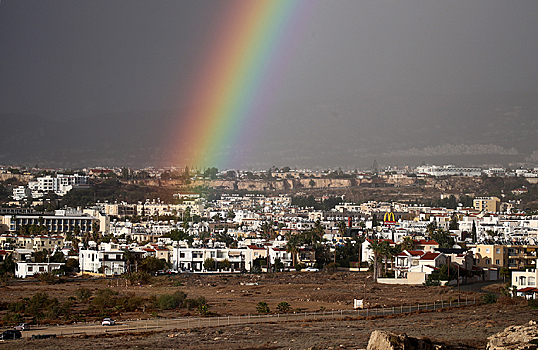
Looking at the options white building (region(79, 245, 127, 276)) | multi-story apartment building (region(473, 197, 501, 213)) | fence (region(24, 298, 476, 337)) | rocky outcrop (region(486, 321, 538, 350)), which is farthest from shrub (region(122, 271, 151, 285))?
multi-story apartment building (region(473, 197, 501, 213))

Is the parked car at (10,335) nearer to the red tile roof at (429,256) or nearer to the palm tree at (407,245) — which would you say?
the red tile roof at (429,256)

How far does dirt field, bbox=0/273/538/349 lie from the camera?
81.9ft

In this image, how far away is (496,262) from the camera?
56.6 meters

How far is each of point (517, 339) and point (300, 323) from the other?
1147cm

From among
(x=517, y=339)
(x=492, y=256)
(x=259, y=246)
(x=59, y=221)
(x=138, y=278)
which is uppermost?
(x=59, y=221)

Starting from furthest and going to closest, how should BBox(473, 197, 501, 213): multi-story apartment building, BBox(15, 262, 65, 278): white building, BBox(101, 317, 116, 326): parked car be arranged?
BBox(473, 197, 501, 213): multi-story apartment building → BBox(15, 262, 65, 278): white building → BBox(101, 317, 116, 326): parked car

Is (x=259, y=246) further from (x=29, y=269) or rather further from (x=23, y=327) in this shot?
(x=23, y=327)

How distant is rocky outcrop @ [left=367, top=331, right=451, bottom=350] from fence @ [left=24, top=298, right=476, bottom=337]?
1213 cm

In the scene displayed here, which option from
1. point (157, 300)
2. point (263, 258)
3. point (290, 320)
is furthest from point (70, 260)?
point (290, 320)

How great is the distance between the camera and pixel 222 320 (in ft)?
103

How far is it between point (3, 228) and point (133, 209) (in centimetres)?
3786

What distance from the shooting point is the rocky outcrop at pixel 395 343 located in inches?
722

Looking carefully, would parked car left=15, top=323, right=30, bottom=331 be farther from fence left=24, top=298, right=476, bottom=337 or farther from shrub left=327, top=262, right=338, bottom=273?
shrub left=327, top=262, right=338, bottom=273

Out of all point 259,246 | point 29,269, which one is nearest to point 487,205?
point 259,246
